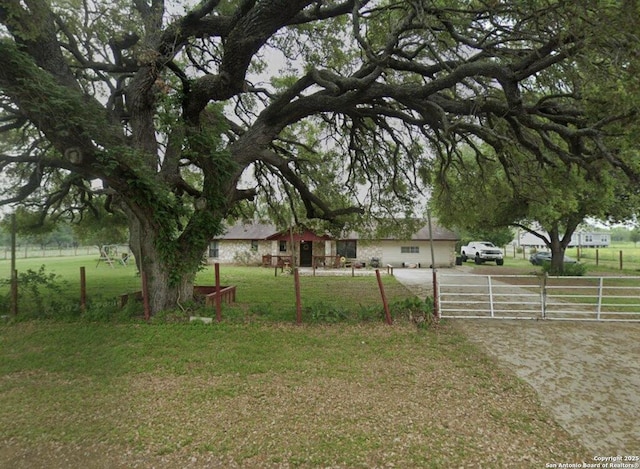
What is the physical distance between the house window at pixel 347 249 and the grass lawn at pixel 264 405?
19.6 m

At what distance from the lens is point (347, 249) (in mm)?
25922

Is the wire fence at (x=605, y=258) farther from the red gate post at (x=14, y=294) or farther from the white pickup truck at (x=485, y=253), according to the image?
the red gate post at (x=14, y=294)

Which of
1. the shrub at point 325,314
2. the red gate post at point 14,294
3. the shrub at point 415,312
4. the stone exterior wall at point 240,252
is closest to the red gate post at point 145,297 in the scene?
the red gate post at point 14,294

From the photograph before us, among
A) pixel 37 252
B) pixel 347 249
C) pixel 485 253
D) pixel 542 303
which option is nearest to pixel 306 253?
pixel 347 249

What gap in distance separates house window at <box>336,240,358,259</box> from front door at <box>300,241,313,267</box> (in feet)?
7.11

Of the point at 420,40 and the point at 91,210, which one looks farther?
the point at 91,210

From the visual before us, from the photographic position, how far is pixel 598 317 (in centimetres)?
796

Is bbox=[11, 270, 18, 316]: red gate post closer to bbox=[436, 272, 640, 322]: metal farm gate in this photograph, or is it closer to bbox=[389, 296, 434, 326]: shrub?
bbox=[389, 296, 434, 326]: shrub

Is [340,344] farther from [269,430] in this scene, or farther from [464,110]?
[464,110]

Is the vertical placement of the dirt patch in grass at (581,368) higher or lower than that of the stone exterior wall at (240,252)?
lower

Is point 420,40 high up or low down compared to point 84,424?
up

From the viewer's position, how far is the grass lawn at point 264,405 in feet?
9.89

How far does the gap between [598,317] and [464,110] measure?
19.9 ft

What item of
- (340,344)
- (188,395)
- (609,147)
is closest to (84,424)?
(188,395)
